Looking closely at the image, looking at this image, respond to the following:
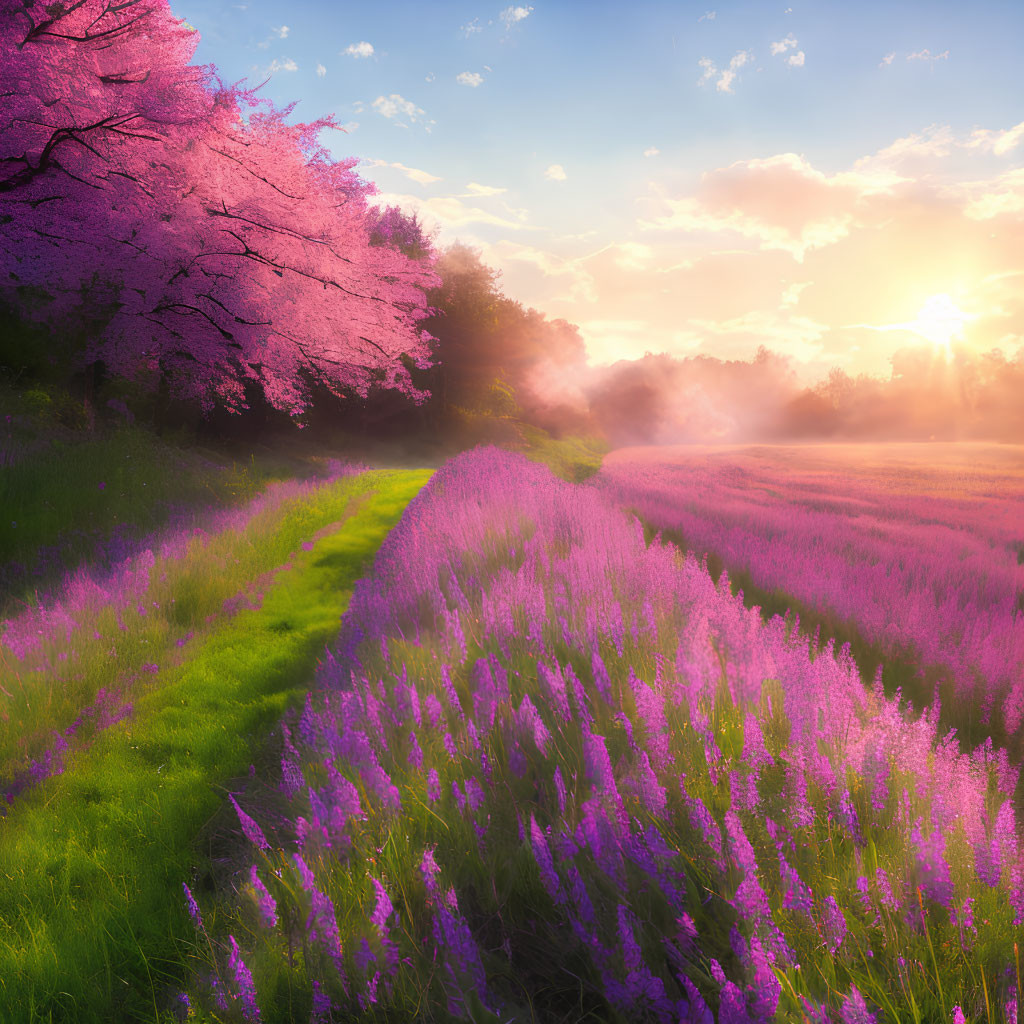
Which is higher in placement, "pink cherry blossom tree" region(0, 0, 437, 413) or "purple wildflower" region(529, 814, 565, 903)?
"pink cherry blossom tree" region(0, 0, 437, 413)

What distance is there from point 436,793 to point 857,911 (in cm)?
131

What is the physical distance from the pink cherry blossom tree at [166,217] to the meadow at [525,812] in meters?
6.74

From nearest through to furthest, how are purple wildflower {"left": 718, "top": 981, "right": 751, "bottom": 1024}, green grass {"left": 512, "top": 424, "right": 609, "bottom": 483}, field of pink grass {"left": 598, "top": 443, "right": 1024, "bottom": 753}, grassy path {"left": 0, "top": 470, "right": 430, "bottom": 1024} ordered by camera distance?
purple wildflower {"left": 718, "top": 981, "right": 751, "bottom": 1024}
grassy path {"left": 0, "top": 470, "right": 430, "bottom": 1024}
field of pink grass {"left": 598, "top": 443, "right": 1024, "bottom": 753}
green grass {"left": 512, "top": 424, "right": 609, "bottom": 483}

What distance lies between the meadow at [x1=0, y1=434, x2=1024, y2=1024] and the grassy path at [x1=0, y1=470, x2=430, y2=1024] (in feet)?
0.05

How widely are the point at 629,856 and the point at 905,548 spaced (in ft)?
14.9

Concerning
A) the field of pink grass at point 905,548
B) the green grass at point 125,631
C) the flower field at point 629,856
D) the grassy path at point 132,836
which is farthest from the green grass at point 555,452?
the flower field at point 629,856

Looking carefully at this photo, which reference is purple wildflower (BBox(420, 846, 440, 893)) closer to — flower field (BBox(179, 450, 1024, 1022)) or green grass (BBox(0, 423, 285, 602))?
flower field (BBox(179, 450, 1024, 1022))

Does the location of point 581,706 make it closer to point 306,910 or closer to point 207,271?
point 306,910

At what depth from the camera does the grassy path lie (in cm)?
190

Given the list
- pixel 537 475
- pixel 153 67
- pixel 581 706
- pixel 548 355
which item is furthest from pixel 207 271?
pixel 548 355

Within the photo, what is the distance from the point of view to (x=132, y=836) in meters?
2.75

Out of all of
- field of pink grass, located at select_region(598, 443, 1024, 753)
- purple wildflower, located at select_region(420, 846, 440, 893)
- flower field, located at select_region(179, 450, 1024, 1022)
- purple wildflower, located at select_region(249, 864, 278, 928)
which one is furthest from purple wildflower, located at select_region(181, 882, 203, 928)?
field of pink grass, located at select_region(598, 443, 1024, 753)

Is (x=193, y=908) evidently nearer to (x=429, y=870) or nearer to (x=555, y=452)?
(x=429, y=870)

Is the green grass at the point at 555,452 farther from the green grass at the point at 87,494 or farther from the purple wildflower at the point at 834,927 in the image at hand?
the purple wildflower at the point at 834,927
